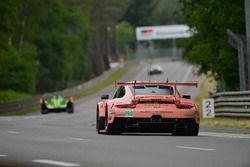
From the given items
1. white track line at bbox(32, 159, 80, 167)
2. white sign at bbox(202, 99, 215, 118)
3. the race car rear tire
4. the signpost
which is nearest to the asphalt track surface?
white track line at bbox(32, 159, 80, 167)

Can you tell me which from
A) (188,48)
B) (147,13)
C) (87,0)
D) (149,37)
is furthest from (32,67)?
(147,13)

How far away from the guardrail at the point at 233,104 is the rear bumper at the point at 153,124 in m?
7.79

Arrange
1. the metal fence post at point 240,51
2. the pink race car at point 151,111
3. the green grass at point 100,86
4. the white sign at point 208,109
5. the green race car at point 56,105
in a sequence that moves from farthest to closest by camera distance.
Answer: the green grass at point 100,86
the green race car at point 56,105
the white sign at point 208,109
the metal fence post at point 240,51
the pink race car at point 151,111

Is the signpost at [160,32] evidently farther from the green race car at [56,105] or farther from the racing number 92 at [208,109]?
the racing number 92 at [208,109]

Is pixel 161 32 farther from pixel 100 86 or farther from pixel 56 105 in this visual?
pixel 56 105

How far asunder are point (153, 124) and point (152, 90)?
3.00 ft

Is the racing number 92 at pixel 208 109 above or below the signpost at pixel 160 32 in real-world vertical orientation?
below

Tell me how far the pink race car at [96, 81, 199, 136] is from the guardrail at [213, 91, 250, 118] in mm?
7501

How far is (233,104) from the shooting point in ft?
93.5

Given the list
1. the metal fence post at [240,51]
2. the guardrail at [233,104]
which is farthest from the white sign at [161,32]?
the metal fence post at [240,51]

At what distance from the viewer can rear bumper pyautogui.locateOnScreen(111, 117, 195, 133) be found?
743 inches

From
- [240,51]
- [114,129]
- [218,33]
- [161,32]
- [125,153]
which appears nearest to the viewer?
[125,153]

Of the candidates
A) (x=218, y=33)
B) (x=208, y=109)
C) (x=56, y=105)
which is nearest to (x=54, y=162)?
(x=208, y=109)

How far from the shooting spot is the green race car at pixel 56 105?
51469 mm
